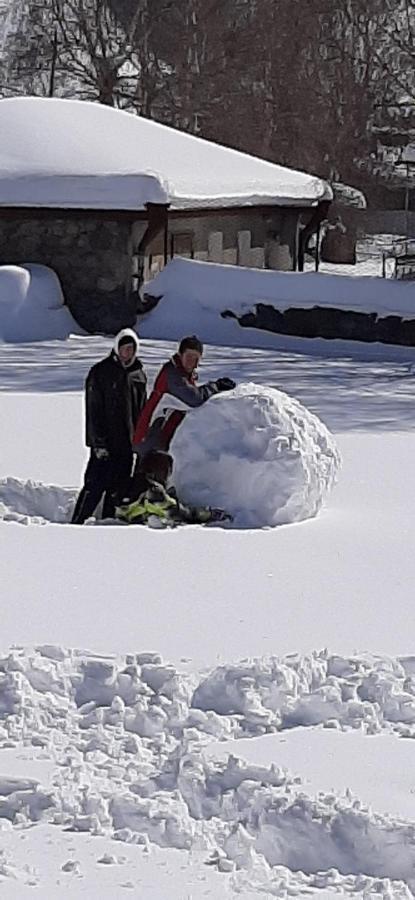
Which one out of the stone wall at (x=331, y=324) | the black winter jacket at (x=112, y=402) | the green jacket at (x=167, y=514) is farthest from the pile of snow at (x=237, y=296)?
the green jacket at (x=167, y=514)

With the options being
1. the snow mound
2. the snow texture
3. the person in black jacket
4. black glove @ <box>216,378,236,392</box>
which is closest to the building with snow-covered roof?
the snow mound

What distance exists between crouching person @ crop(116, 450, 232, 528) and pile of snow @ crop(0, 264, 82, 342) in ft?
33.3

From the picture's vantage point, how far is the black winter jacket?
8383 mm

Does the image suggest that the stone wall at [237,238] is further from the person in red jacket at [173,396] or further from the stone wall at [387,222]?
the stone wall at [387,222]

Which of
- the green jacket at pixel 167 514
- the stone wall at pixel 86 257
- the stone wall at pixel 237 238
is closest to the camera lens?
the green jacket at pixel 167 514

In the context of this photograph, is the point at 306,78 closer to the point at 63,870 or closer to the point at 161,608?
the point at 161,608

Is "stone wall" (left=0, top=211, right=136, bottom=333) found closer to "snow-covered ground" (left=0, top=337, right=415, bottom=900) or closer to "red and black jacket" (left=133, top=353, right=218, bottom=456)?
"red and black jacket" (left=133, top=353, right=218, bottom=456)

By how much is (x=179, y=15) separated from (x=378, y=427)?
83.8ft

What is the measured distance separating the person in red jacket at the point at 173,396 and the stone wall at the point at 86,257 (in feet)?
36.4

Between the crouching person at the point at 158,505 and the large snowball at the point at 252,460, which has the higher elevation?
the large snowball at the point at 252,460

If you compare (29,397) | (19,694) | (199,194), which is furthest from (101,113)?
(19,694)

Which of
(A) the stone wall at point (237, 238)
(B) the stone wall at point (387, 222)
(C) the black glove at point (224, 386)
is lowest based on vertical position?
(B) the stone wall at point (387, 222)

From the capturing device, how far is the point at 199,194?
20016mm

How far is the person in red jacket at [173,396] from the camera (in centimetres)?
831
